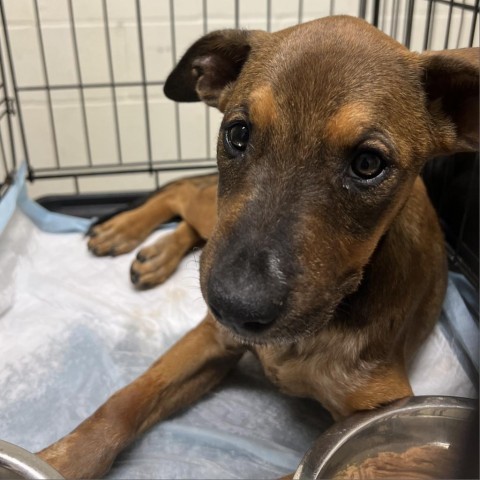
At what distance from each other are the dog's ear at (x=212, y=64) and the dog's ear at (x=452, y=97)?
1.70 ft

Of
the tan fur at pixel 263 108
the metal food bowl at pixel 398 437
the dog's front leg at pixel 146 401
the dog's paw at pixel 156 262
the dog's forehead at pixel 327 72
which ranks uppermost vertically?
the dog's forehead at pixel 327 72

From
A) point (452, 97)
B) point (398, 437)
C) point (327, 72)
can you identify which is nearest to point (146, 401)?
point (398, 437)

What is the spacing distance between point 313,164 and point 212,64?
66cm

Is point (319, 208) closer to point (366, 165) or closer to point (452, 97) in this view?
point (366, 165)

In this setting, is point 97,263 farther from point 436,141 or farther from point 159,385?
point 436,141

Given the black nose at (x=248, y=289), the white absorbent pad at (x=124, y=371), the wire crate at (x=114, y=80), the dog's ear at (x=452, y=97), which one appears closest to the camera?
the black nose at (x=248, y=289)

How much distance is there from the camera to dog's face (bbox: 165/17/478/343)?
1.32m

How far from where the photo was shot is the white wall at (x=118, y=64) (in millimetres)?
3434

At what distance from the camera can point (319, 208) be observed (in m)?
1.38

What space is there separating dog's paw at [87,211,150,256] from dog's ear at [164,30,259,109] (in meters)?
1.02

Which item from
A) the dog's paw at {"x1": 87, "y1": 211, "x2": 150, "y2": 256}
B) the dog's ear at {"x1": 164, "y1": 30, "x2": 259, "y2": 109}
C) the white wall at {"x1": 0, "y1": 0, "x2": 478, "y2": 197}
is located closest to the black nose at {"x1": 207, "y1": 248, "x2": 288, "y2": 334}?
the dog's ear at {"x1": 164, "y1": 30, "x2": 259, "y2": 109}

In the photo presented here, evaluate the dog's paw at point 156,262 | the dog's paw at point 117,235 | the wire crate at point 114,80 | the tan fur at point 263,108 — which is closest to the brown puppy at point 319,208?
the tan fur at point 263,108

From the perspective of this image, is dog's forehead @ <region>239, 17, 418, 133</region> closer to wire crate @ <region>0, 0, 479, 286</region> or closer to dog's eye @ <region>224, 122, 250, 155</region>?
dog's eye @ <region>224, 122, 250, 155</region>

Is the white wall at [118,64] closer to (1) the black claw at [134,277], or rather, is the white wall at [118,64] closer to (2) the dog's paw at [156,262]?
(2) the dog's paw at [156,262]
